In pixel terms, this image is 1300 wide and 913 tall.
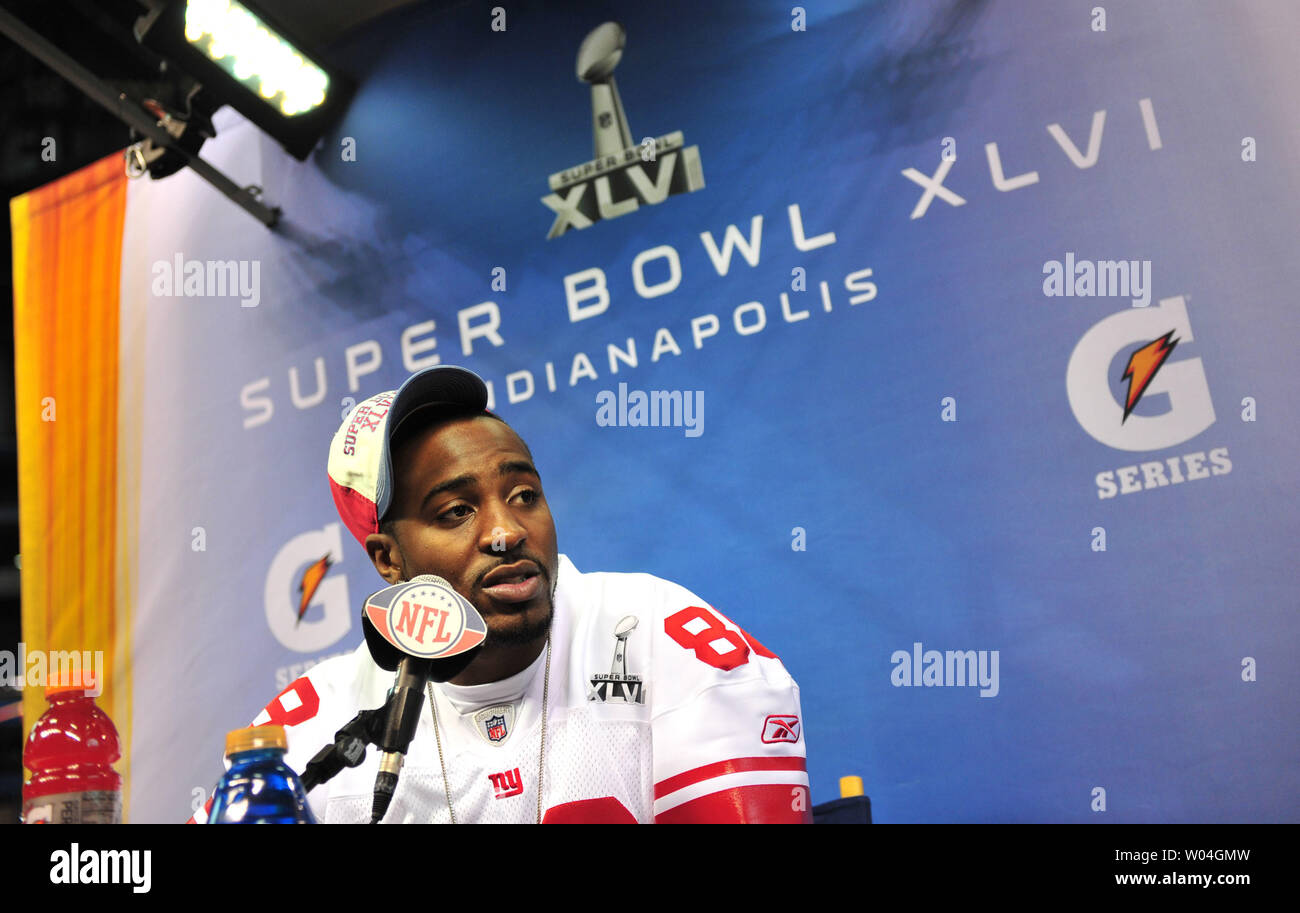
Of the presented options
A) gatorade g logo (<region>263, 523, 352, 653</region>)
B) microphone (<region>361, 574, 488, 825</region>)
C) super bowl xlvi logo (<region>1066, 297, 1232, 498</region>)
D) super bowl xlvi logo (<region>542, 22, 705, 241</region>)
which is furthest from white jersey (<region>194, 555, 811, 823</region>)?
super bowl xlvi logo (<region>542, 22, 705, 241</region>)

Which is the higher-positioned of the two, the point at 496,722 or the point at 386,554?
the point at 386,554

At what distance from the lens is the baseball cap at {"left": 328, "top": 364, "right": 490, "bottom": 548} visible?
5.38ft

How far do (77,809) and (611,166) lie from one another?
1874 millimetres

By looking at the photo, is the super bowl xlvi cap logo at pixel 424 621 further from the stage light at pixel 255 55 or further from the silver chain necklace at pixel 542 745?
the stage light at pixel 255 55

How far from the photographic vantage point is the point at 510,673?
5.48 ft

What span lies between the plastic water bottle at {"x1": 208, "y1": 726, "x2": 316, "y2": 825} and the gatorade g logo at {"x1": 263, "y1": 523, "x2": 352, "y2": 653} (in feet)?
5.90

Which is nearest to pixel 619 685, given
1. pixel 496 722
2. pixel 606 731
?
pixel 606 731

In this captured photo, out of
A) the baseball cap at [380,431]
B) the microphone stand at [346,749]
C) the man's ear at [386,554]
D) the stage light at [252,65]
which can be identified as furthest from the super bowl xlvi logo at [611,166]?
the microphone stand at [346,749]

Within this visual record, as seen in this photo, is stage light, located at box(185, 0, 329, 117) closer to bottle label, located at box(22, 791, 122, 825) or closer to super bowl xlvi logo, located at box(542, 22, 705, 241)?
super bowl xlvi logo, located at box(542, 22, 705, 241)

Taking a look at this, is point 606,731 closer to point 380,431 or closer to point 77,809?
point 380,431

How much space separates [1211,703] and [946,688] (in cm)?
48

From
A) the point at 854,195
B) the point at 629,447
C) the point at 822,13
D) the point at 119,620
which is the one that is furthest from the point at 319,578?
the point at 822,13

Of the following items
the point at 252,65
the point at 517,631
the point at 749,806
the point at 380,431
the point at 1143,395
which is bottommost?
the point at 749,806
